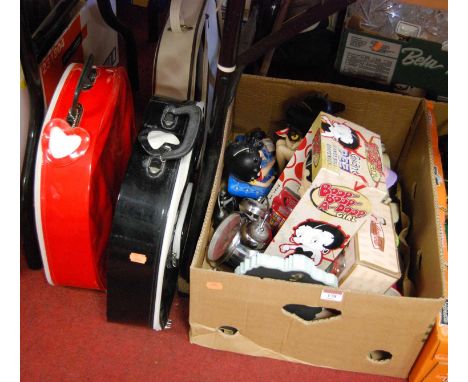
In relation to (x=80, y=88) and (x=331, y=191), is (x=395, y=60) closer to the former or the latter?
(x=331, y=191)

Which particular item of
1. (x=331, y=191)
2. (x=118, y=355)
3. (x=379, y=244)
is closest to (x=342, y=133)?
(x=331, y=191)

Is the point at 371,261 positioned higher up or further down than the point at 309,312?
higher up

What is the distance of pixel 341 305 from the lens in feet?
3.19

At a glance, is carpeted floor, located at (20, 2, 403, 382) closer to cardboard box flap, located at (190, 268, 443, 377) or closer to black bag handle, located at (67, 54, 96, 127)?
cardboard box flap, located at (190, 268, 443, 377)

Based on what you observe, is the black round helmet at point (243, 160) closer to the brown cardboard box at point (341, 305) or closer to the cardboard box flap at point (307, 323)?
the brown cardboard box at point (341, 305)

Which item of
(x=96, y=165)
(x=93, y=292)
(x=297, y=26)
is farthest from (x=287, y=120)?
(x=93, y=292)

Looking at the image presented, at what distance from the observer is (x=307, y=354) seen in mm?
1100

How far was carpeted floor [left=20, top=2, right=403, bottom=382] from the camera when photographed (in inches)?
43.1

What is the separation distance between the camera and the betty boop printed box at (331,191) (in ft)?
3.23

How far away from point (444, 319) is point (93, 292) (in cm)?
78

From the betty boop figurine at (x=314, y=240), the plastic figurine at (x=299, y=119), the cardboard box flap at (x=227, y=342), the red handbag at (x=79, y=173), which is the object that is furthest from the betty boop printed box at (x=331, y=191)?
the red handbag at (x=79, y=173)

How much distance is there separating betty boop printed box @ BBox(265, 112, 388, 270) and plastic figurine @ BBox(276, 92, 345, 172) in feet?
0.33

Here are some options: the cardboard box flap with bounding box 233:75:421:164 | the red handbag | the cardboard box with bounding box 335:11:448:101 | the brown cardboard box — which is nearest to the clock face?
the brown cardboard box

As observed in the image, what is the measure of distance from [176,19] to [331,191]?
1.84 ft
